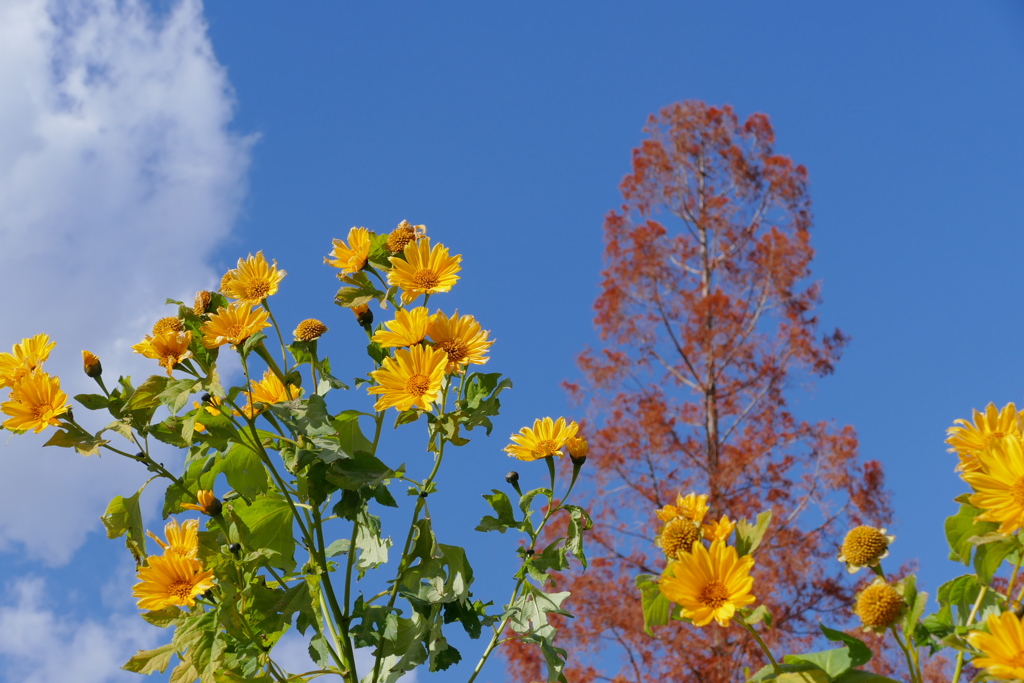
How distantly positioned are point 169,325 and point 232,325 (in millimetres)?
125

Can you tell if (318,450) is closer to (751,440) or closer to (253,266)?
(253,266)

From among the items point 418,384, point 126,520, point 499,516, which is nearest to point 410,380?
point 418,384

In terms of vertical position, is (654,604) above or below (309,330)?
below

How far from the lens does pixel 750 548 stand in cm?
93

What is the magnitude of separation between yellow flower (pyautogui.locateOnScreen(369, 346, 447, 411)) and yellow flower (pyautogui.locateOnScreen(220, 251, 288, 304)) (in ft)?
0.84

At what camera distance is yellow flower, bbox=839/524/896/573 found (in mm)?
999

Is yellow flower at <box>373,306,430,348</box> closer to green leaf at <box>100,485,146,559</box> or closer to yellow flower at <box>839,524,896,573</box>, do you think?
green leaf at <box>100,485,146,559</box>

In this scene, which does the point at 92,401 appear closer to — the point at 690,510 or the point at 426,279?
the point at 426,279

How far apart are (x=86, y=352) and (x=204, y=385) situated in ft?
0.89

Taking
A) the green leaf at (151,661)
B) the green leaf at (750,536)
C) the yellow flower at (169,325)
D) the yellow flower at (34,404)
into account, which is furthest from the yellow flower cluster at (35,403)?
the green leaf at (750,536)

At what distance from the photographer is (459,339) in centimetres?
135

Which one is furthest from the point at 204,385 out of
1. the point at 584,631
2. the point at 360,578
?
the point at 584,631

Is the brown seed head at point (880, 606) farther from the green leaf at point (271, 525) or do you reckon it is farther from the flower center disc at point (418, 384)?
the green leaf at point (271, 525)

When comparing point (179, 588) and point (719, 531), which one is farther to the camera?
point (179, 588)
